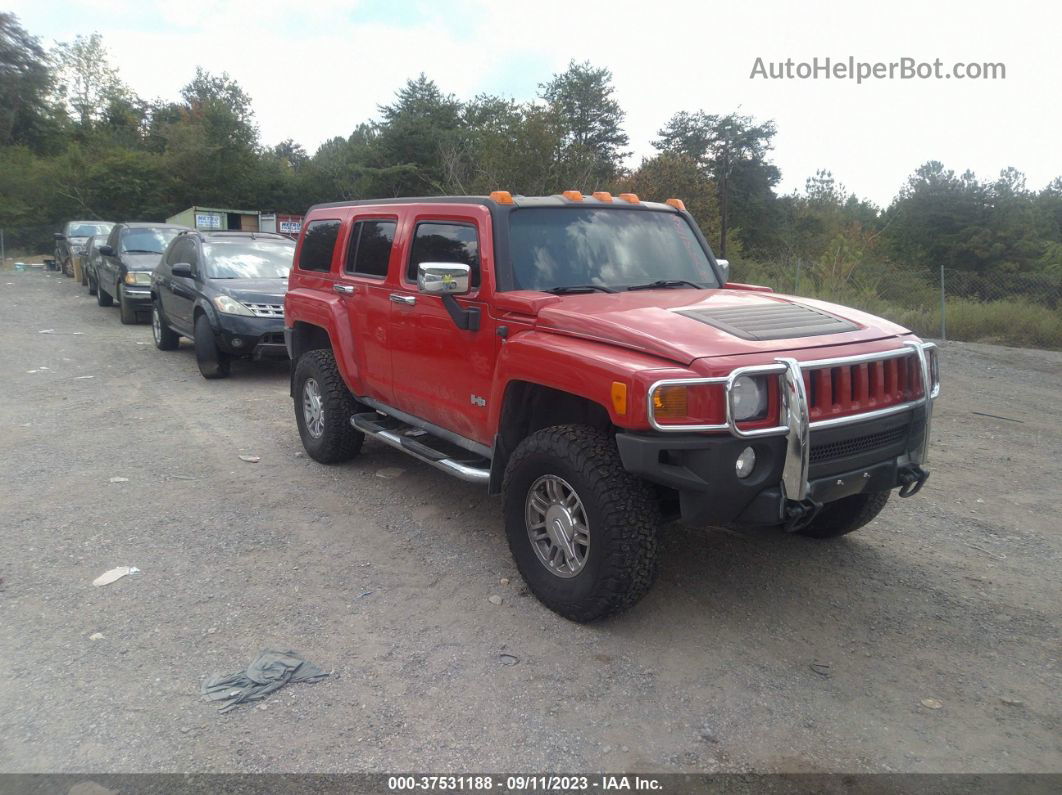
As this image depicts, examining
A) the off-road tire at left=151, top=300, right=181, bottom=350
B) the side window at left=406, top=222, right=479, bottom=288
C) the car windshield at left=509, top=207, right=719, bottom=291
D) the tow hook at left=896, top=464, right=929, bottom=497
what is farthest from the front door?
Result: the off-road tire at left=151, top=300, right=181, bottom=350

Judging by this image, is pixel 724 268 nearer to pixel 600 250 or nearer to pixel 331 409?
pixel 600 250

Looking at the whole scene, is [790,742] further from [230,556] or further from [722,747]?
[230,556]

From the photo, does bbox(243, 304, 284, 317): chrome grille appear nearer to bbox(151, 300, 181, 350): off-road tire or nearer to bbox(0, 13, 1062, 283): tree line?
bbox(151, 300, 181, 350): off-road tire

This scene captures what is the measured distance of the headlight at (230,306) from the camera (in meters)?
9.70

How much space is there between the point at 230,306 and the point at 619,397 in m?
7.42

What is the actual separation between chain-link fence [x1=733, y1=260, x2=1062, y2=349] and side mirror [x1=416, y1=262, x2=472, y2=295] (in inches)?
474

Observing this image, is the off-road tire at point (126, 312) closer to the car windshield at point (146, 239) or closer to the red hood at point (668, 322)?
the car windshield at point (146, 239)

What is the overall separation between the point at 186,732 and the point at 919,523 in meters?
4.40

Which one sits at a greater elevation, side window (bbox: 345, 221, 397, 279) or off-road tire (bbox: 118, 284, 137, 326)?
side window (bbox: 345, 221, 397, 279)

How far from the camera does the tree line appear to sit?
2506 centimetres

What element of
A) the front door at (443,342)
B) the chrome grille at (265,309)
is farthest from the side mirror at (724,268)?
the chrome grille at (265,309)

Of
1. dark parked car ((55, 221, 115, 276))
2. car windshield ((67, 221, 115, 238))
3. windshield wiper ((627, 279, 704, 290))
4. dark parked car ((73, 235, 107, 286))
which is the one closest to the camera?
windshield wiper ((627, 279, 704, 290))

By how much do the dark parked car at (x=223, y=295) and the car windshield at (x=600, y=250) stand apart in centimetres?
534

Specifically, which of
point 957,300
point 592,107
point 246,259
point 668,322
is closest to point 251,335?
point 246,259
